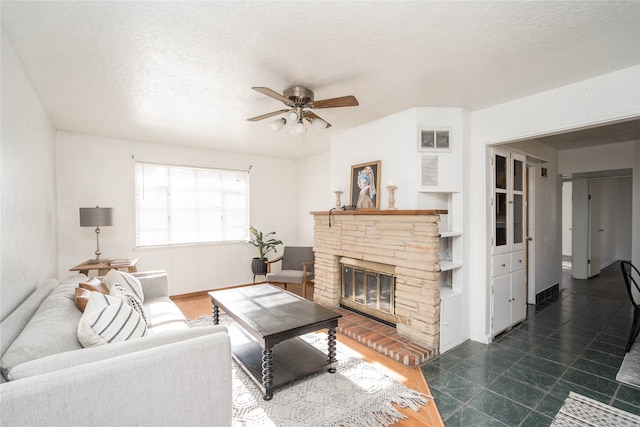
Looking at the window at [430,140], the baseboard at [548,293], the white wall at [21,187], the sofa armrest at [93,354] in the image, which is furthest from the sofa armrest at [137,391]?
the baseboard at [548,293]

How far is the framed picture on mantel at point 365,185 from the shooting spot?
3469 mm

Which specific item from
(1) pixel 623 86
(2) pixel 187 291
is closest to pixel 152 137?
(2) pixel 187 291

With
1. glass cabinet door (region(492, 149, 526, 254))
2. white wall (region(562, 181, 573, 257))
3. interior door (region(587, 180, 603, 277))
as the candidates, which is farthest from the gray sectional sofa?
white wall (region(562, 181, 573, 257))

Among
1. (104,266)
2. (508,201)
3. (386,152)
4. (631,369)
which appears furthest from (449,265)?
(104,266)

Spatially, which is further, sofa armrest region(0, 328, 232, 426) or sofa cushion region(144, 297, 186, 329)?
sofa cushion region(144, 297, 186, 329)

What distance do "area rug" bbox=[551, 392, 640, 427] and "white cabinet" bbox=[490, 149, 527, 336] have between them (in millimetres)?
1083

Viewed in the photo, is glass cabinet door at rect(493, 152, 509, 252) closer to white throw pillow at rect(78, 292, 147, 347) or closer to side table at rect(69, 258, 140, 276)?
white throw pillow at rect(78, 292, 147, 347)

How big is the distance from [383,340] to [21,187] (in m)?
3.22

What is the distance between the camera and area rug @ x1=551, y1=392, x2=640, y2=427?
191 cm

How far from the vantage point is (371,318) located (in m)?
3.47

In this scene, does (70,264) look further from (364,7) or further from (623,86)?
(623,86)

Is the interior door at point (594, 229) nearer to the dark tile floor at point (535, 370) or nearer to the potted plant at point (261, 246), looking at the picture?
the dark tile floor at point (535, 370)

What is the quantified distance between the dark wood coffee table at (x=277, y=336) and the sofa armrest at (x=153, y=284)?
0.73 meters

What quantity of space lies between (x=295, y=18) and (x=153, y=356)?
1844 mm
